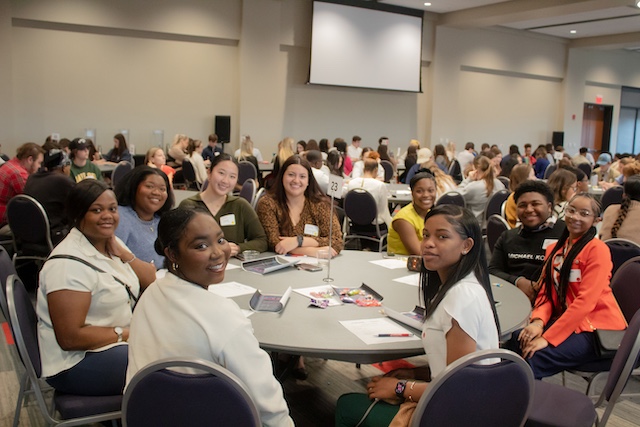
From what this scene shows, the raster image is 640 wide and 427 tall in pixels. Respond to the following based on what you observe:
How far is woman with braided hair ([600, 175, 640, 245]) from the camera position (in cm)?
415

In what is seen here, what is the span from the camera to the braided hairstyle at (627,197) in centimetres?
417

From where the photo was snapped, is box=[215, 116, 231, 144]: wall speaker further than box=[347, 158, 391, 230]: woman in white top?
Yes

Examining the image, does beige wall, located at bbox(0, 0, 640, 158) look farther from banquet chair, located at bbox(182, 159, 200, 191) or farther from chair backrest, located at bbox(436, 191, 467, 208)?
chair backrest, located at bbox(436, 191, 467, 208)

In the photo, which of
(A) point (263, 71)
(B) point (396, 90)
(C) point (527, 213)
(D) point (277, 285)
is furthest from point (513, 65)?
(D) point (277, 285)

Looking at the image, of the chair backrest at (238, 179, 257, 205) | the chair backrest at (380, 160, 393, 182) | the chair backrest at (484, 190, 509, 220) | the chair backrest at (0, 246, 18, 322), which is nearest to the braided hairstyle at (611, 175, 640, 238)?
the chair backrest at (484, 190, 509, 220)

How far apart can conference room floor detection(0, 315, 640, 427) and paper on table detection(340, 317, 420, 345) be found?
101cm

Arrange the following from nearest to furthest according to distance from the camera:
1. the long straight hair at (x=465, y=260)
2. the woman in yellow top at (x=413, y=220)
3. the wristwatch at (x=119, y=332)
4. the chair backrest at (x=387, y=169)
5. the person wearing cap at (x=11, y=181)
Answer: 1. the long straight hair at (x=465, y=260)
2. the wristwatch at (x=119, y=332)
3. the woman in yellow top at (x=413, y=220)
4. the person wearing cap at (x=11, y=181)
5. the chair backrest at (x=387, y=169)

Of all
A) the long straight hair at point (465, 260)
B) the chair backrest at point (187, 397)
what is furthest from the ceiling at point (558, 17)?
the chair backrest at point (187, 397)

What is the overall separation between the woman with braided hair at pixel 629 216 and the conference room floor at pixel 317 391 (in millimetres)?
1055

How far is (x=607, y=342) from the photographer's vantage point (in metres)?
2.63

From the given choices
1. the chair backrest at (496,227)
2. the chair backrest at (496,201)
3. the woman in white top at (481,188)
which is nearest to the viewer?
the chair backrest at (496,227)

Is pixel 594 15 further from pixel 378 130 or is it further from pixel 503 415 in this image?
pixel 503 415

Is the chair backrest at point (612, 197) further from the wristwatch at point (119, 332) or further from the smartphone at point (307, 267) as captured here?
the wristwatch at point (119, 332)

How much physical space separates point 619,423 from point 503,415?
5.82 feet
